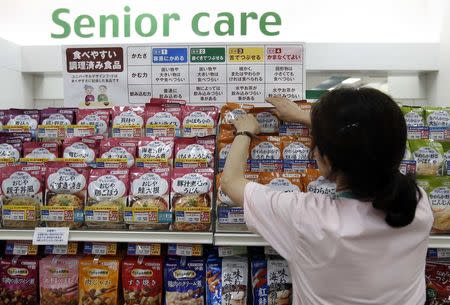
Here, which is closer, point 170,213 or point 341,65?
point 170,213

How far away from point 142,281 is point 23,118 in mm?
1007

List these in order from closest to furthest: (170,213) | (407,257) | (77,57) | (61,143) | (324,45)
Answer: (407,257) → (170,213) → (61,143) → (77,57) → (324,45)

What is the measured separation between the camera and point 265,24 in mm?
3430

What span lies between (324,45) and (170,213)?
235 centimetres

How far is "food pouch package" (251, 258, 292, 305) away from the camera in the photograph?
1.60 metres

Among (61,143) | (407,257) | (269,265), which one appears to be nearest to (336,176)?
(407,257)

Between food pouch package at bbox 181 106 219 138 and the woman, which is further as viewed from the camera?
food pouch package at bbox 181 106 219 138

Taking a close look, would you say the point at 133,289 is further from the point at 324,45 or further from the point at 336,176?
the point at 324,45

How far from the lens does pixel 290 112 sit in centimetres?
168

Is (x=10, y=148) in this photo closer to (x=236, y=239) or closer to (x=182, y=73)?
(x=182, y=73)

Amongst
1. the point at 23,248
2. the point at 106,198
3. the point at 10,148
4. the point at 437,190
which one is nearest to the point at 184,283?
the point at 106,198

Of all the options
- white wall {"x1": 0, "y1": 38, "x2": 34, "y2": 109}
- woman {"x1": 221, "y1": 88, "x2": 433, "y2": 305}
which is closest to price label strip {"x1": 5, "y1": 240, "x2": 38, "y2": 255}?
woman {"x1": 221, "y1": 88, "x2": 433, "y2": 305}

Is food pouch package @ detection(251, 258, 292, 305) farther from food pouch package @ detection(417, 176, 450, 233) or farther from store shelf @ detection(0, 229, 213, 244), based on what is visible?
food pouch package @ detection(417, 176, 450, 233)

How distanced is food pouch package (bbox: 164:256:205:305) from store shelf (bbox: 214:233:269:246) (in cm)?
21
